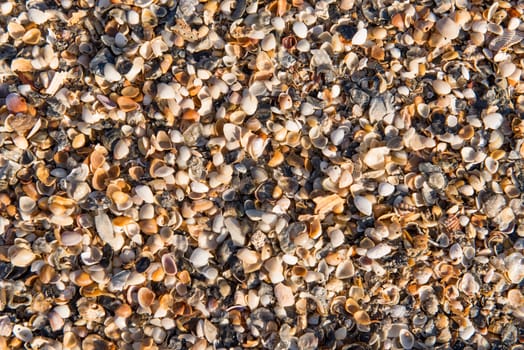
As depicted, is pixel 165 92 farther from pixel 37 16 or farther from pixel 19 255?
pixel 19 255

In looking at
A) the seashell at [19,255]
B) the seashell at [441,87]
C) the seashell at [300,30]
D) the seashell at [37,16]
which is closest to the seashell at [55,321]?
the seashell at [19,255]

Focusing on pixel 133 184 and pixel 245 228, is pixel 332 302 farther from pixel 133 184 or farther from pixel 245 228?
pixel 133 184

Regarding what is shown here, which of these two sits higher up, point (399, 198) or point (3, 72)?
point (3, 72)

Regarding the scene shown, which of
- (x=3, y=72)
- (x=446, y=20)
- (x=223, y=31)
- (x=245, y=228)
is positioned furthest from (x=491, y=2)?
(x=3, y=72)

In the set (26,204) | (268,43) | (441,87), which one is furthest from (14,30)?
(441,87)

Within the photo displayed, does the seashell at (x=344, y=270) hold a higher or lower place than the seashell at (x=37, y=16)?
lower

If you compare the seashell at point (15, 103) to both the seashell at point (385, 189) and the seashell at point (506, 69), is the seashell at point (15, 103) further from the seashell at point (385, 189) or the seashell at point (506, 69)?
the seashell at point (506, 69)
